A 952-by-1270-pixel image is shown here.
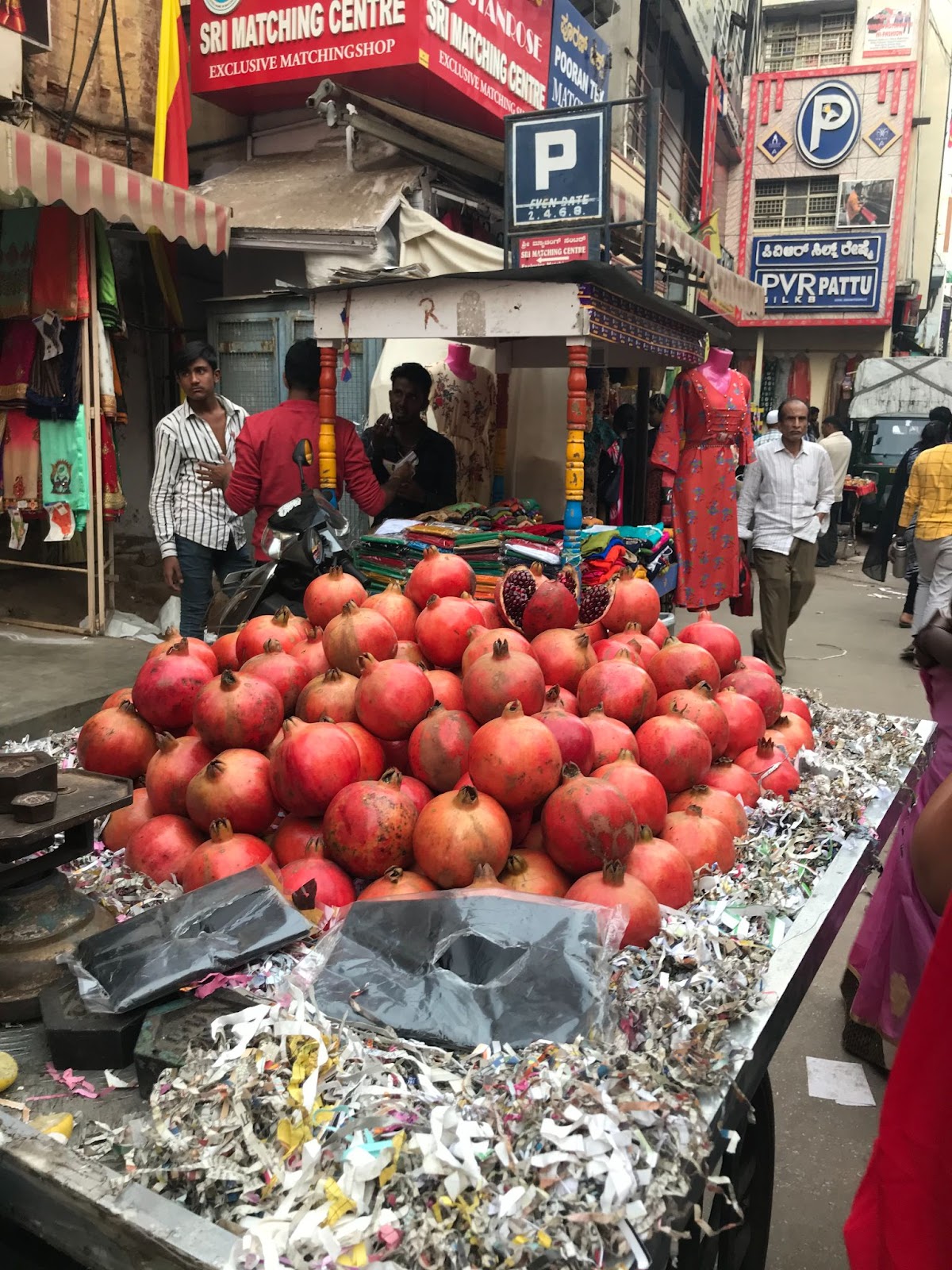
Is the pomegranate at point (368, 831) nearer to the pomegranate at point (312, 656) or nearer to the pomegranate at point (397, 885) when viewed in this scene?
the pomegranate at point (397, 885)

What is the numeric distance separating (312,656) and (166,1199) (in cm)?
153

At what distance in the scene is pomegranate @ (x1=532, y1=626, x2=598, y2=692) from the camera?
2.46m

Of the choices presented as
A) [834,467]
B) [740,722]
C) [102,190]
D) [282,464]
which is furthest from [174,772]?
[834,467]

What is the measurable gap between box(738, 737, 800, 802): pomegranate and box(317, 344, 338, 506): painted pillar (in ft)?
10.5

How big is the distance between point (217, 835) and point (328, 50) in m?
7.62

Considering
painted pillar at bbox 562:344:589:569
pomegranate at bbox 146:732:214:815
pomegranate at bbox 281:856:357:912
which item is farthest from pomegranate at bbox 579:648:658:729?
painted pillar at bbox 562:344:589:569

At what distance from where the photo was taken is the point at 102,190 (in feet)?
18.3

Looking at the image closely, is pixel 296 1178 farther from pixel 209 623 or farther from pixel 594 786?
pixel 209 623

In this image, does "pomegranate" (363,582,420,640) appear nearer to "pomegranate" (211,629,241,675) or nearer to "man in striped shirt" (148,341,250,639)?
"pomegranate" (211,629,241,675)

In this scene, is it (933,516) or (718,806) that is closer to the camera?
(718,806)

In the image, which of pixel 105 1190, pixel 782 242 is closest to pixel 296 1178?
pixel 105 1190

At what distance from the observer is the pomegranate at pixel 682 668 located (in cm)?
246

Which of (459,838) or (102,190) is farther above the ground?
(102,190)

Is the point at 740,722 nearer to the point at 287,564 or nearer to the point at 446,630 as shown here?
the point at 446,630
